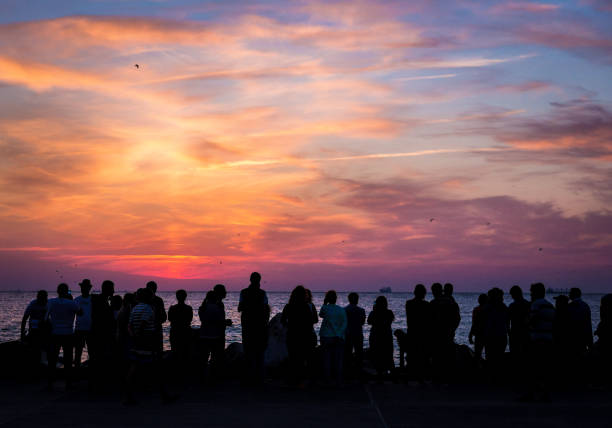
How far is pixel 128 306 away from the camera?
13.9 meters

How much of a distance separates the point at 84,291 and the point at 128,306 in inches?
73.8

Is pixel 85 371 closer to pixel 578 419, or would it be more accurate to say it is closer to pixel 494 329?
pixel 494 329

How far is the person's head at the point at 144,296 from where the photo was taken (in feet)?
43.7

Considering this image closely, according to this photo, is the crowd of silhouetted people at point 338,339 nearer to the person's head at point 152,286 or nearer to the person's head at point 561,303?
the person's head at point 561,303

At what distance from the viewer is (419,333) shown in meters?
16.4

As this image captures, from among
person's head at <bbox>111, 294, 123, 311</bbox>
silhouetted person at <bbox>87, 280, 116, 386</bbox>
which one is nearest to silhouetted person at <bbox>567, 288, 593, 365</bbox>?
person's head at <bbox>111, 294, 123, 311</bbox>

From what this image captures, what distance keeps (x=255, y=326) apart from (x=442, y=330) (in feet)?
13.5

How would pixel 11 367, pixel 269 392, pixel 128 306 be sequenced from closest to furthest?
pixel 128 306, pixel 269 392, pixel 11 367

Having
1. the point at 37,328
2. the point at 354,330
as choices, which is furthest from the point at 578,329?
the point at 37,328

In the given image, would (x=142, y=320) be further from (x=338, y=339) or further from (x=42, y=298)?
(x=338, y=339)

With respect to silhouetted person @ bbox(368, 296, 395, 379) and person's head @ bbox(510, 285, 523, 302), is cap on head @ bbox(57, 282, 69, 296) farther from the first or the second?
person's head @ bbox(510, 285, 523, 302)

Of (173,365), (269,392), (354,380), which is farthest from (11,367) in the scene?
(354,380)

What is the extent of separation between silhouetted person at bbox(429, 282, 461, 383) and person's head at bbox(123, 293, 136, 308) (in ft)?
21.2

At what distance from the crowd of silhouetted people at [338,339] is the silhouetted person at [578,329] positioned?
2 centimetres
